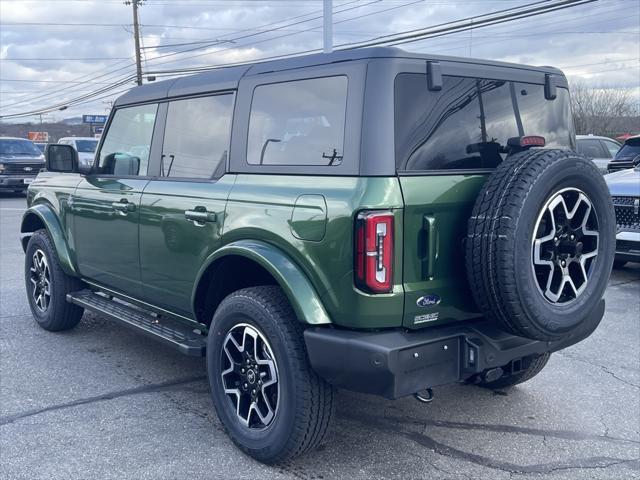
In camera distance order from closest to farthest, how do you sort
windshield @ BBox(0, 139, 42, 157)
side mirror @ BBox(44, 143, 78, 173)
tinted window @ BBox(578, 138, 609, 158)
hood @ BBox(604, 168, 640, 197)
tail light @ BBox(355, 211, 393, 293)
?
tail light @ BBox(355, 211, 393, 293), side mirror @ BBox(44, 143, 78, 173), hood @ BBox(604, 168, 640, 197), tinted window @ BBox(578, 138, 609, 158), windshield @ BBox(0, 139, 42, 157)

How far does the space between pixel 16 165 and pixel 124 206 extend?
16.7 meters

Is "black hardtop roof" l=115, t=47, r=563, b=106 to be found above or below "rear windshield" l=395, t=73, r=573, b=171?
above

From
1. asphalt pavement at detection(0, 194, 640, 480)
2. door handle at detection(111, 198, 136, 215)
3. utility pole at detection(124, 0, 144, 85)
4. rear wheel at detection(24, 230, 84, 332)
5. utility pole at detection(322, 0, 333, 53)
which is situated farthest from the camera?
utility pole at detection(124, 0, 144, 85)

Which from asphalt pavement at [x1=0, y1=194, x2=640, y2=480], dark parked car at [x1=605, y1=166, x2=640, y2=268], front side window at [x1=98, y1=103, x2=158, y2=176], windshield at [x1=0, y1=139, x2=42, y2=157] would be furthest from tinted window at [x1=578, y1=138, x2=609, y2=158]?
windshield at [x1=0, y1=139, x2=42, y2=157]

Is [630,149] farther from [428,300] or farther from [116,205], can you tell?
[428,300]

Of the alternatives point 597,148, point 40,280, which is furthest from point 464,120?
point 597,148

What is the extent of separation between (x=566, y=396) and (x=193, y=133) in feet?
9.51

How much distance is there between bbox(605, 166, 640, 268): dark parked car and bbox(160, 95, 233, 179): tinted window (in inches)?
203

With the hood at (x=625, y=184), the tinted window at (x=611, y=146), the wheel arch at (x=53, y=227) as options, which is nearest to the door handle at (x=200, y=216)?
the wheel arch at (x=53, y=227)

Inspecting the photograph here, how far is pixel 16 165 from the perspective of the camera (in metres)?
19.5

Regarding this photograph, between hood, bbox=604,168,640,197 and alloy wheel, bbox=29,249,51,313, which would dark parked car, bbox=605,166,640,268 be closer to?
hood, bbox=604,168,640,197

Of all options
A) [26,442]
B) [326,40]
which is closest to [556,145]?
[26,442]

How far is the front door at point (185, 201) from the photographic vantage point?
3826mm

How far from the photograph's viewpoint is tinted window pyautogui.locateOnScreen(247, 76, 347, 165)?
327 centimetres
